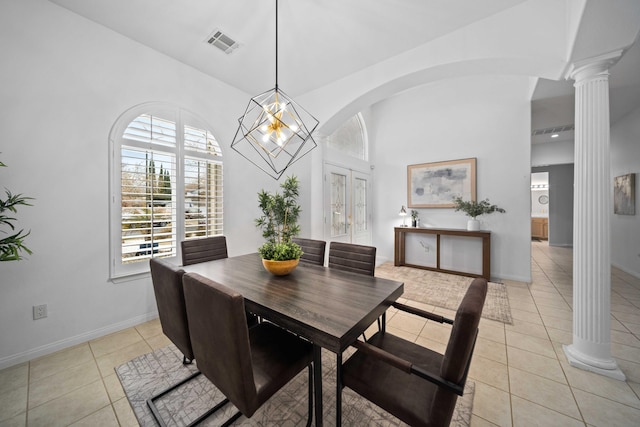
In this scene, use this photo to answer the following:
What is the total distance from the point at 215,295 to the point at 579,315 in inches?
110

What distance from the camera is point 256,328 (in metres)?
1.63

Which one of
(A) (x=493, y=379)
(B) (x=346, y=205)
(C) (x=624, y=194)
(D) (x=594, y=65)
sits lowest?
(A) (x=493, y=379)

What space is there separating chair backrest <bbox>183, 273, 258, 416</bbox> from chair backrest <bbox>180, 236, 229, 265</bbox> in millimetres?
1398

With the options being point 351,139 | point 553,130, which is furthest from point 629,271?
point 351,139

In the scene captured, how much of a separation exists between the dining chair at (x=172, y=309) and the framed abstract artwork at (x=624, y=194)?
6.71 meters

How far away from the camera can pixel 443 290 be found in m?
3.55

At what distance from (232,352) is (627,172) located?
691 centimetres

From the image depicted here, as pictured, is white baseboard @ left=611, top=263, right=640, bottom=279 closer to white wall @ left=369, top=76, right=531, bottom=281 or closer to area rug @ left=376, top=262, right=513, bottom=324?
white wall @ left=369, top=76, right=531, bottom=281

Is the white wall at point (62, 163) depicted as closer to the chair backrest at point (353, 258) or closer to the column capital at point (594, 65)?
the chair backrest at point (353, 258)

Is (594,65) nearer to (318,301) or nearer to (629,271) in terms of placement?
(318,301)

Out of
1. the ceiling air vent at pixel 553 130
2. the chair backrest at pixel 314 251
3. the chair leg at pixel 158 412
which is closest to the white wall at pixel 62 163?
the chair leg at pixel 158 412

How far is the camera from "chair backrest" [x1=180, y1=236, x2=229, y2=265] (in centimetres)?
240

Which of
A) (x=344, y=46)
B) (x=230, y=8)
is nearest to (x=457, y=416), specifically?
(x=344, y=46)

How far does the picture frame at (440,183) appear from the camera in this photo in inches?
173
